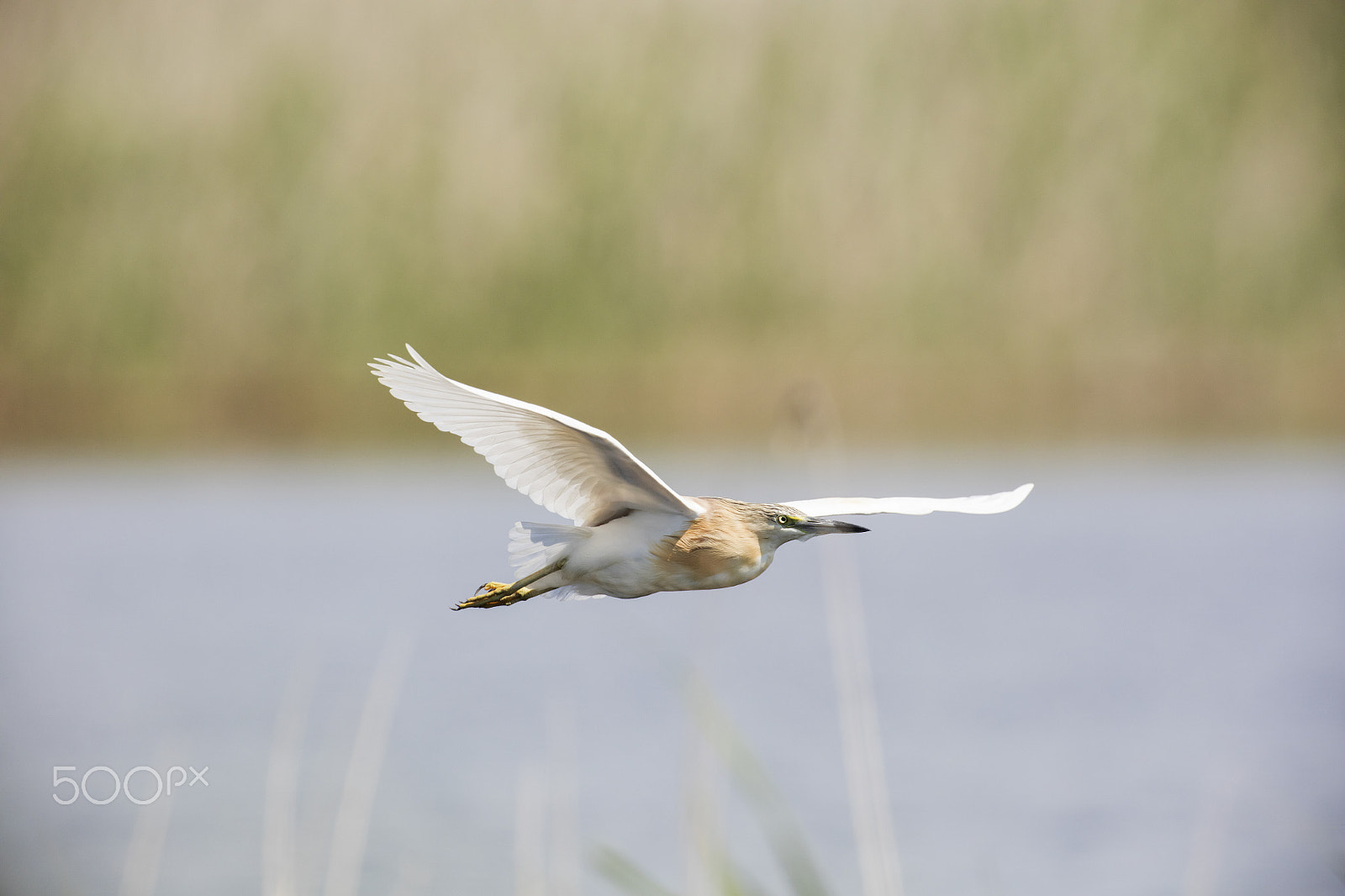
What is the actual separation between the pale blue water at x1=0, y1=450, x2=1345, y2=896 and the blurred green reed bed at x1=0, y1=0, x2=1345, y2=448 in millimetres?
3899

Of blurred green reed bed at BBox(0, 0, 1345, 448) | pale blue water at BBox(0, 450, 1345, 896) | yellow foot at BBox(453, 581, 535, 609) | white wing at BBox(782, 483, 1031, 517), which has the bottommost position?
pale blue water at BBox(0, 450, 1345, 896)

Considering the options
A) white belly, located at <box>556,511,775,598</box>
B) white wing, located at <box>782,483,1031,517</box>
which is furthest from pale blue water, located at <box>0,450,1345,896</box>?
white belly, located at <box>556,511,775,598</box>

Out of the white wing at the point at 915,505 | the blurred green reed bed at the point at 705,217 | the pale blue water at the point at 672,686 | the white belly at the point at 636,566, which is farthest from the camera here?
the blurred green reed bed at the point at 705,217

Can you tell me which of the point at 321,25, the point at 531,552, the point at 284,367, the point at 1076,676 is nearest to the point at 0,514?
the point at 284,367

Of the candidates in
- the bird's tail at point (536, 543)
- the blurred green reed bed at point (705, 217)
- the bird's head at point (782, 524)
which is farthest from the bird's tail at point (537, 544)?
the blurred green reed bed at point (705, 217)

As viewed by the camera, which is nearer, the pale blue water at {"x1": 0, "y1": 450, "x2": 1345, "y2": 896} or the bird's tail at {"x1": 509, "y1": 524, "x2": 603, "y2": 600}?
the bird's tail at {"x1": 509, "y1": 524, "x2": 603, "y2": 600}

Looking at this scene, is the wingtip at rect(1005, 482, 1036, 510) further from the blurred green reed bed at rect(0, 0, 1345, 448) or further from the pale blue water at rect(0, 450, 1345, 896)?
the blurred green reed bed at rect(0, 0, 1345, 448)

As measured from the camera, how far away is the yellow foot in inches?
39.9

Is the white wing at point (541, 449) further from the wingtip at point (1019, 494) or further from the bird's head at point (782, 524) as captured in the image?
the wingtip at point (1019, 494)

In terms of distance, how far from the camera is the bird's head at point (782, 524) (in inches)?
42.8

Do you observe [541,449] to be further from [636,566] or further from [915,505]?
[915,505]

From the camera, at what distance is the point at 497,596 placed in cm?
105

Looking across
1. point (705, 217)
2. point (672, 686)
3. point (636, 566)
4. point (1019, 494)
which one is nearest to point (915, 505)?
point (1019, 494)

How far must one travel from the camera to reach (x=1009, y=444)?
83.9 ft
